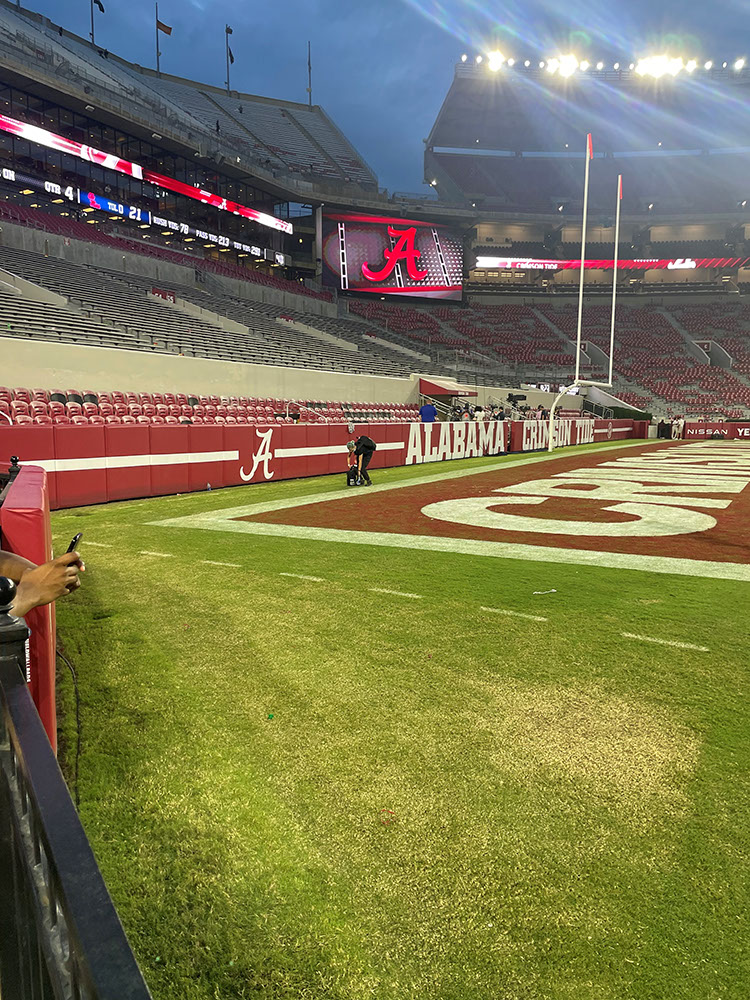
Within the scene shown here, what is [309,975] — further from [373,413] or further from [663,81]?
[663,81]

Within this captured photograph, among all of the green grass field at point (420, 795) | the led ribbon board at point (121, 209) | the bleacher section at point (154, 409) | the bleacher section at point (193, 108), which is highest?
the bleacher section at point (193, 108)

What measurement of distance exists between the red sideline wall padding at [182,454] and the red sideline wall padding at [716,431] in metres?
28.9

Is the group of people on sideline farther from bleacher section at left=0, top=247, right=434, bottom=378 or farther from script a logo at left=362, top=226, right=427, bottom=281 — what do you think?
script a logo at left=362, top=226, right=427, bottom=281

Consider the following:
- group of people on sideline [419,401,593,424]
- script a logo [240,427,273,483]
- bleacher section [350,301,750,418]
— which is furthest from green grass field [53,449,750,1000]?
bleacher section [350,301,750,418]

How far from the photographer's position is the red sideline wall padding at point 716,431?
3947 centimetres

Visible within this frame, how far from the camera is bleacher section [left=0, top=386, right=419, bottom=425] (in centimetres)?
1355

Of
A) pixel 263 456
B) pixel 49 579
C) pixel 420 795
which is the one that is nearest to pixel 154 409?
pixel 263 456

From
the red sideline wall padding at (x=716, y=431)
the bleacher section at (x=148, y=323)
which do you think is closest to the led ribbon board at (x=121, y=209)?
the bleacher section at (x=148, y=323)

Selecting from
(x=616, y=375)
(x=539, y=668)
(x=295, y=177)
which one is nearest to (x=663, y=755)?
(x=539, y=668)

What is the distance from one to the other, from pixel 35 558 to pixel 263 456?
11411mm

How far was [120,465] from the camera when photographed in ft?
36.7

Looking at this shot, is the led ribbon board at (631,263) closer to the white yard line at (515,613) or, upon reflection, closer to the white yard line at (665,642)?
the white yard line at (515,613)

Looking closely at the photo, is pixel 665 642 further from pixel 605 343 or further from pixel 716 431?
pixel 605 343

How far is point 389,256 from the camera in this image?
56.3 metres
